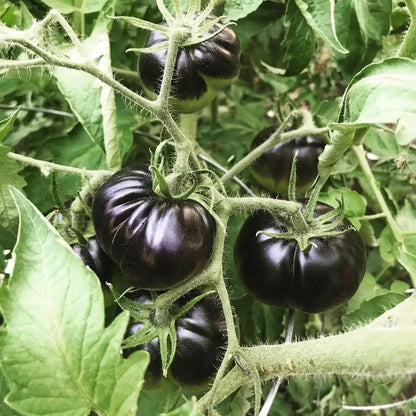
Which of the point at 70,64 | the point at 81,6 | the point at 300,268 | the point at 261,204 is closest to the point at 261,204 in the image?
the point at 261,204

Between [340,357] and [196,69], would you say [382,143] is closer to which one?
[196,69]

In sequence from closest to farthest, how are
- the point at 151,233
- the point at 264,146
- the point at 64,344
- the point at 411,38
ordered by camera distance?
the point at 64,344 < the point at 151,233 < the point at 411,38 < the point at 264,146

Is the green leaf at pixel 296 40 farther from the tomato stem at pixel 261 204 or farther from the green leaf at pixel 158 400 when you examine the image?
the green leaf at pixel 158 400

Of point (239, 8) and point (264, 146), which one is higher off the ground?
point (239, 8)

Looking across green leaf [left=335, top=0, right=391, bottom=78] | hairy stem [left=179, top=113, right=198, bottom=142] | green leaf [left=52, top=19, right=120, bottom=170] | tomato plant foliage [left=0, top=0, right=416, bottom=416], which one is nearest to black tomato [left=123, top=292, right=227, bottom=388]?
tomato plant foliage [left=0, top=0, right=416, bottom=416]

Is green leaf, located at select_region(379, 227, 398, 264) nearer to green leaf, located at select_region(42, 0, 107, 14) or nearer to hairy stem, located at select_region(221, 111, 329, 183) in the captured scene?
hairy stem, located at select_region(221, 111, 329, 183)

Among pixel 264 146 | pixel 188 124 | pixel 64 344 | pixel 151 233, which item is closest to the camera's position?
pixel 64 344

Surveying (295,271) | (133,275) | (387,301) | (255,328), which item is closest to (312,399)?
(255,328)
